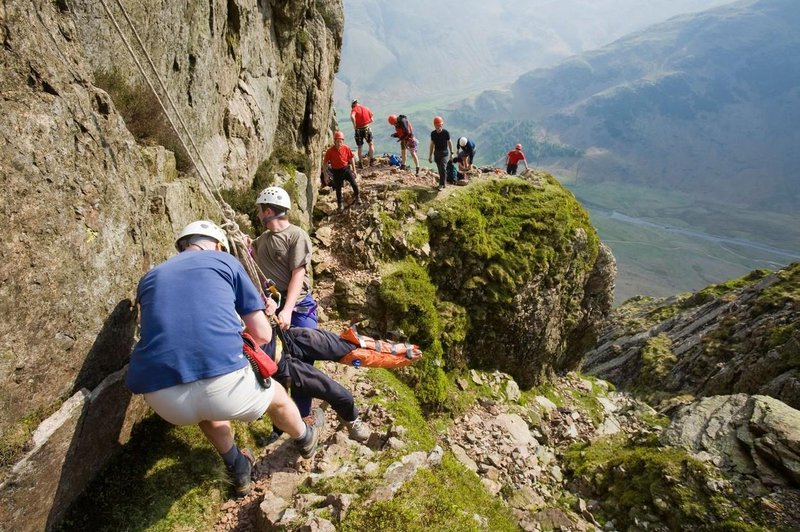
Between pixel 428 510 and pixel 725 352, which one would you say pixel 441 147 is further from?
pixel 725 352

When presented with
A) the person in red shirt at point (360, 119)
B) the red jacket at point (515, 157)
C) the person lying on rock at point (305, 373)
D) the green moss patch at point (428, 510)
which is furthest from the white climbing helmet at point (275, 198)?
the red jacket at point (515, 157)

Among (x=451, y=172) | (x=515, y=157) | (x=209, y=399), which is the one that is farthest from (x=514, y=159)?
(x=209, y=399)

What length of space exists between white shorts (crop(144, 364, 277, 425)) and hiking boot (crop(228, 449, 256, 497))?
4.09 ft

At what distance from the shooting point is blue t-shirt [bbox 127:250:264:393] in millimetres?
4281

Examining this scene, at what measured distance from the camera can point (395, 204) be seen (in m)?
15.9

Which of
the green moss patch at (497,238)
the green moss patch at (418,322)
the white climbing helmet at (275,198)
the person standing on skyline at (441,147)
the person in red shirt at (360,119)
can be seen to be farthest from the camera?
the person in red shirt at (360,119)

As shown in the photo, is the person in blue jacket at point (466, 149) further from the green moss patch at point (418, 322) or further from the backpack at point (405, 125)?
the green moss patch at point (418, 322)

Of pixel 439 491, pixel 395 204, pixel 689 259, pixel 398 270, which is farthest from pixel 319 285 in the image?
pixel 689 259

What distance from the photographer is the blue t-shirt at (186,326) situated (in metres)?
4.28

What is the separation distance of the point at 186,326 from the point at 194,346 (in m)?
0.22

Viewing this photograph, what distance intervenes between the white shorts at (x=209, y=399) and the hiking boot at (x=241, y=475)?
125cm

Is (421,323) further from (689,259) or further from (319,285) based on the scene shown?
(689,259)

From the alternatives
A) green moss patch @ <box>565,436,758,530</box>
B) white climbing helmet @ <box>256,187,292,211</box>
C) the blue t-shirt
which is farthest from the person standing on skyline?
the blue t-shirt

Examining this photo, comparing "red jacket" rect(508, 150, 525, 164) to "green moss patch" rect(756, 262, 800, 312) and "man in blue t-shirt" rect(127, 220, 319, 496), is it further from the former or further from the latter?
"man in blue t-shirt" rect(127, 220, 319, 496)
